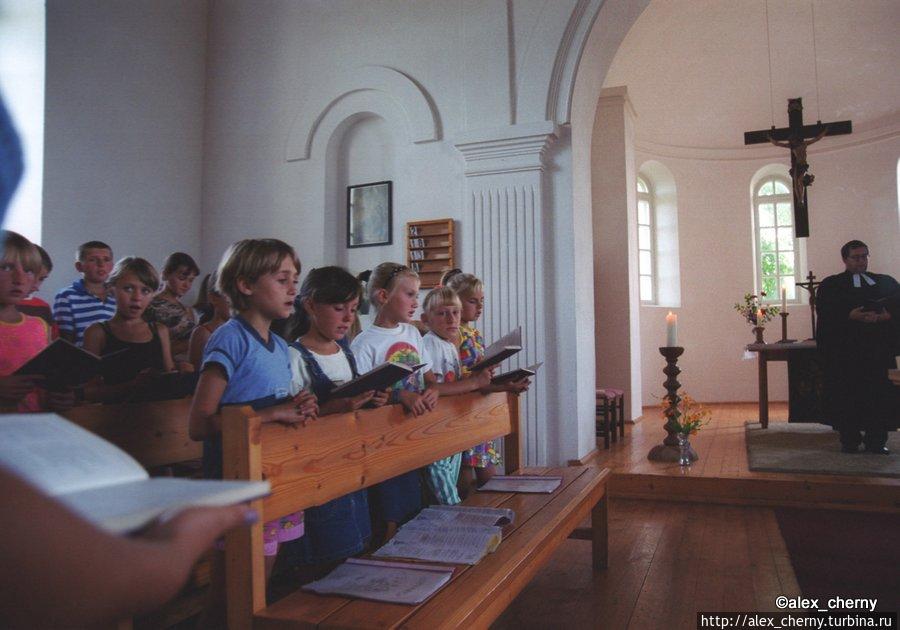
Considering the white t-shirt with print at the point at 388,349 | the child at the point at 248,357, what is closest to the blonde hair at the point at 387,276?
the white t-shirt with print at the point at 388,349

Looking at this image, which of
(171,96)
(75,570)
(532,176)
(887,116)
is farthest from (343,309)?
(887,116)

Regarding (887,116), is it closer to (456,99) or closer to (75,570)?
(456,99)

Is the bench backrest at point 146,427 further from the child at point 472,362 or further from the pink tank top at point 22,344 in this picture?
the child at point 472,362

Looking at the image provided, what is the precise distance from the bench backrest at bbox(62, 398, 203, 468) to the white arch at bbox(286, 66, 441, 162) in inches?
145

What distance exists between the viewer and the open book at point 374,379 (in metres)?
2.00

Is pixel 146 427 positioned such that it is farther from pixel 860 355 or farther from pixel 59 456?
pixel 860 355

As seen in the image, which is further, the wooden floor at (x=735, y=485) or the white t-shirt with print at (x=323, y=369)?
the wooden floor at (x=735, y=485)

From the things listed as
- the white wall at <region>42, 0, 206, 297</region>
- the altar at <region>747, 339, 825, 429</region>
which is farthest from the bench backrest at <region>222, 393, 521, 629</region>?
the altar at <region>747, 339, 825, 429</region>

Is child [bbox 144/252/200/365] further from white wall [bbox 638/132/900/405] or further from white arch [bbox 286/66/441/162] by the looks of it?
white wall [bbox 638/132/900/405]

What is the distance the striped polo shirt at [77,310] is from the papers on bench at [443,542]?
260cm

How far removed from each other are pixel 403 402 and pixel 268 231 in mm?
4424

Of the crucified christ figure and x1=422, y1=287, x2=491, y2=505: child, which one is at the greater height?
the crucified christ figure

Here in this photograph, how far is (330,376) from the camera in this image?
2502mm

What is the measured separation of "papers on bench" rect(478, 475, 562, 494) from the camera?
9.34 feet
